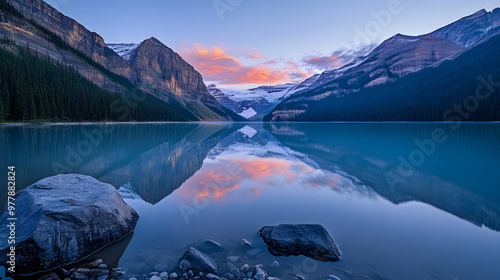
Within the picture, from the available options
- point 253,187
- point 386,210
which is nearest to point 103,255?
point 253,187

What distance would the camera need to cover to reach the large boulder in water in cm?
461

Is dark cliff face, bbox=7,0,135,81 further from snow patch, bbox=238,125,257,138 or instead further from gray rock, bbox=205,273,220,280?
gray rock, bbox=205,273,220,280

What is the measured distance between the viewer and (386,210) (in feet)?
26.6

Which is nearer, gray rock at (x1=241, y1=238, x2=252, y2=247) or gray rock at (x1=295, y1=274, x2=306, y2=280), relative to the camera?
gray rock at (x1=295, y1=274, x2=306, y2=280)

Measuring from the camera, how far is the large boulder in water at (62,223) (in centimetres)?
461

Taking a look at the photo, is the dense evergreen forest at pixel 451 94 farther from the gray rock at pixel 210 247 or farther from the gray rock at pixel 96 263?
the gray rock at pixel 96 263

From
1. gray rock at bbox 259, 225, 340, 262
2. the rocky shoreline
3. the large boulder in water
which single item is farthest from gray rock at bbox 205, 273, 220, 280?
the large boulder in water

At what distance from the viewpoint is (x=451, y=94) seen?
104125 mm

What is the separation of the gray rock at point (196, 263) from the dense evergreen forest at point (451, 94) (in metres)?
118

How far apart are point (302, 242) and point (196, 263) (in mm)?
2541

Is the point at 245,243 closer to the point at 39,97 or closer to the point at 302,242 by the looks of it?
the point at 302,242

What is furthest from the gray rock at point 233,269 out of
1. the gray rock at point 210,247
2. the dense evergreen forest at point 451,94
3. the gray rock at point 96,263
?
the dense evergreen forest at point 451,94

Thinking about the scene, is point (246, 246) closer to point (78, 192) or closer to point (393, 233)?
point (393, 233)

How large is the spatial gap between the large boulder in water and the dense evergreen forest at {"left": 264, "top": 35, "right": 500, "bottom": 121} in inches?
4681
